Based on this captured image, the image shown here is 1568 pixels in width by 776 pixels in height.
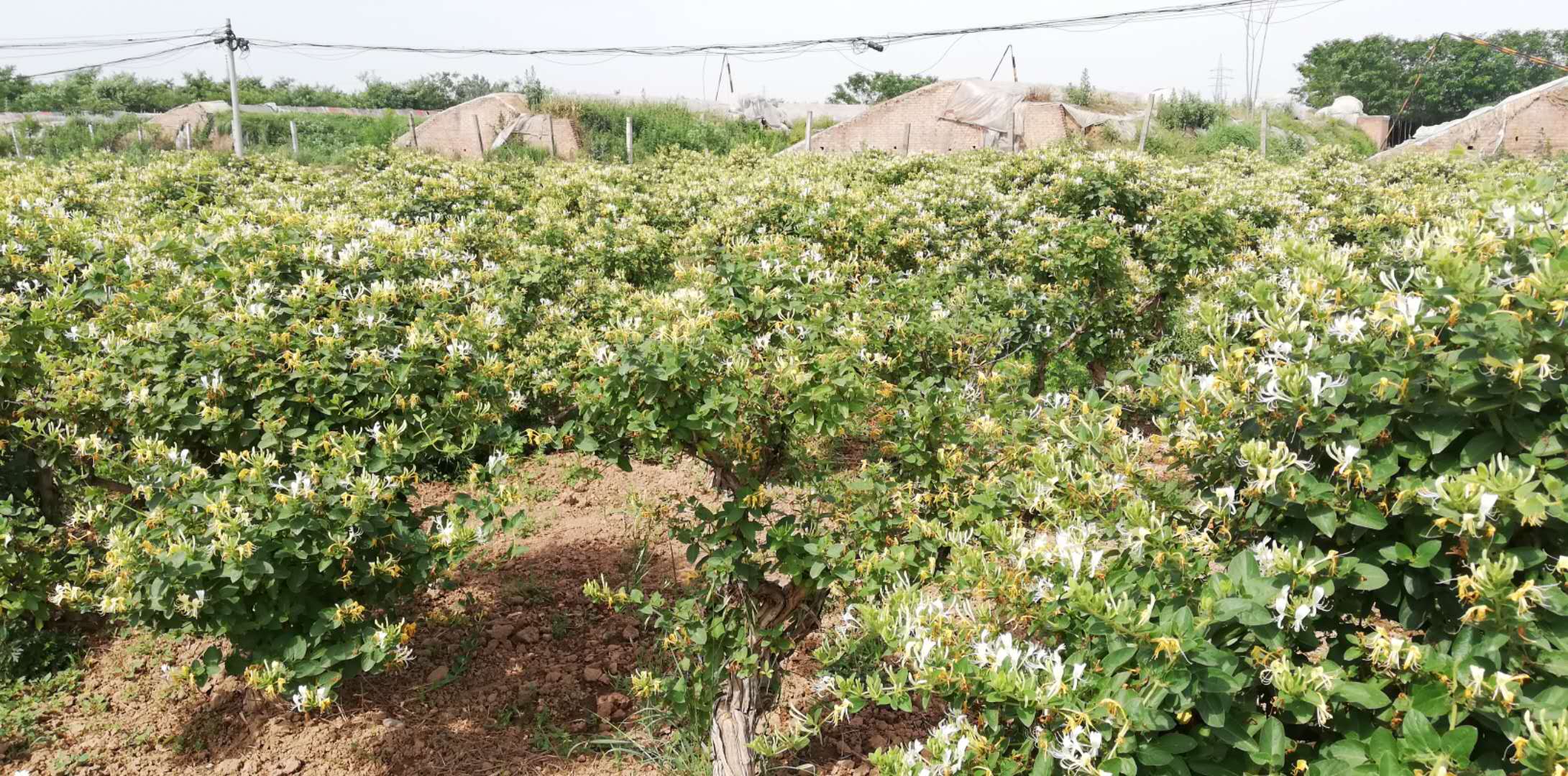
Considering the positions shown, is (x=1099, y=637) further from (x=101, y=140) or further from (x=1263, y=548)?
(x=101, y=140)

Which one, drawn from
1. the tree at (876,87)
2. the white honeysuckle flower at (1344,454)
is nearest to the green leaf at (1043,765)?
the white honeysuckle flower at (1344,454)

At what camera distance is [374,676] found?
4027mm

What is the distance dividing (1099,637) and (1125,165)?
630 centimetres

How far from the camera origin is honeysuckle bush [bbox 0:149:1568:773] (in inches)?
62.7

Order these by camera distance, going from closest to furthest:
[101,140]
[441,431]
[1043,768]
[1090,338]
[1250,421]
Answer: [1043,768] → [1250,421] → [441,431] → [1090,338] → [101,140]

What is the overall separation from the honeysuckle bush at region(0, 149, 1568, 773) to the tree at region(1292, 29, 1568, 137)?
6202cm

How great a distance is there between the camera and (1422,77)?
54469mm

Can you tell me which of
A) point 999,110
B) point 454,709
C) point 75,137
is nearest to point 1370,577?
point 454,709

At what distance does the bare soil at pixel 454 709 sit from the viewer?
3.49m

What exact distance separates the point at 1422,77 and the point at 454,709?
66.8 m

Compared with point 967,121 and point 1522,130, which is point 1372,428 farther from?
point 1522,130

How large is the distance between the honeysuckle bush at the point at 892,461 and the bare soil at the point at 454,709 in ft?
0.81

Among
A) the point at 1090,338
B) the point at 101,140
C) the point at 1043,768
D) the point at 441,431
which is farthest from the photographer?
the point at 101,140

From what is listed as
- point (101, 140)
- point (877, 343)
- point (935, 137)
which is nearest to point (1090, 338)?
point (877, 343)
